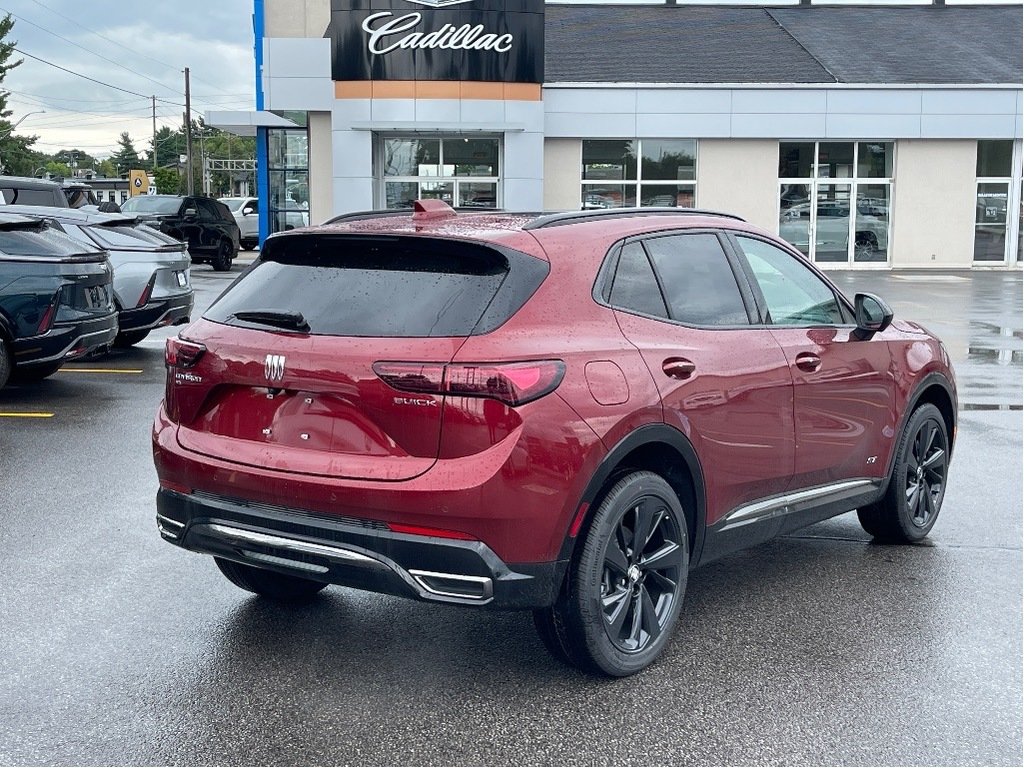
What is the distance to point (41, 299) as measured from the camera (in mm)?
10469

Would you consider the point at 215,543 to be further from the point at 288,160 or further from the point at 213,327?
the point at 288,160

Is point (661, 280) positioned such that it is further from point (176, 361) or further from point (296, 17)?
point (296, 17)

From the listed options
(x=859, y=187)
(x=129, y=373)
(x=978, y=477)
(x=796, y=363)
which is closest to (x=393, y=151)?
Answer: (x=859, y=187)

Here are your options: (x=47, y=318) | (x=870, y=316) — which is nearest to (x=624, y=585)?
(x=870, y=316)

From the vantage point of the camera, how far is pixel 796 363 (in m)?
5.17

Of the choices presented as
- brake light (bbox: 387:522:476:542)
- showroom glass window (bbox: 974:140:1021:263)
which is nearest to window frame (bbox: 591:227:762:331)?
Result: brake light (bbox: 387:522:476:542)

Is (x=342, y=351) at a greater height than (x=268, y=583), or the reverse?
(x=342, y=351)

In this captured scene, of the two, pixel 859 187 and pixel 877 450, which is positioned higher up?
pixel 859 187

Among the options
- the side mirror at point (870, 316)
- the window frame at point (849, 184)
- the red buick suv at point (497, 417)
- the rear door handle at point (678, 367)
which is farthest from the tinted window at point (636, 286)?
the window frame at point (849, 184)

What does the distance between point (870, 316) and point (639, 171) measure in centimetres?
2634

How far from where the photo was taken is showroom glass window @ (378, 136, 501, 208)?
98.9ft

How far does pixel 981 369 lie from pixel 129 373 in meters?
9.29

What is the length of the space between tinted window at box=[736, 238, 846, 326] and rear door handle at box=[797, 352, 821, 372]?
0.16 metres

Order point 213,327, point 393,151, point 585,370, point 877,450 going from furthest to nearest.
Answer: point 393,151
point 877,450
point 213,327
point 585,370
